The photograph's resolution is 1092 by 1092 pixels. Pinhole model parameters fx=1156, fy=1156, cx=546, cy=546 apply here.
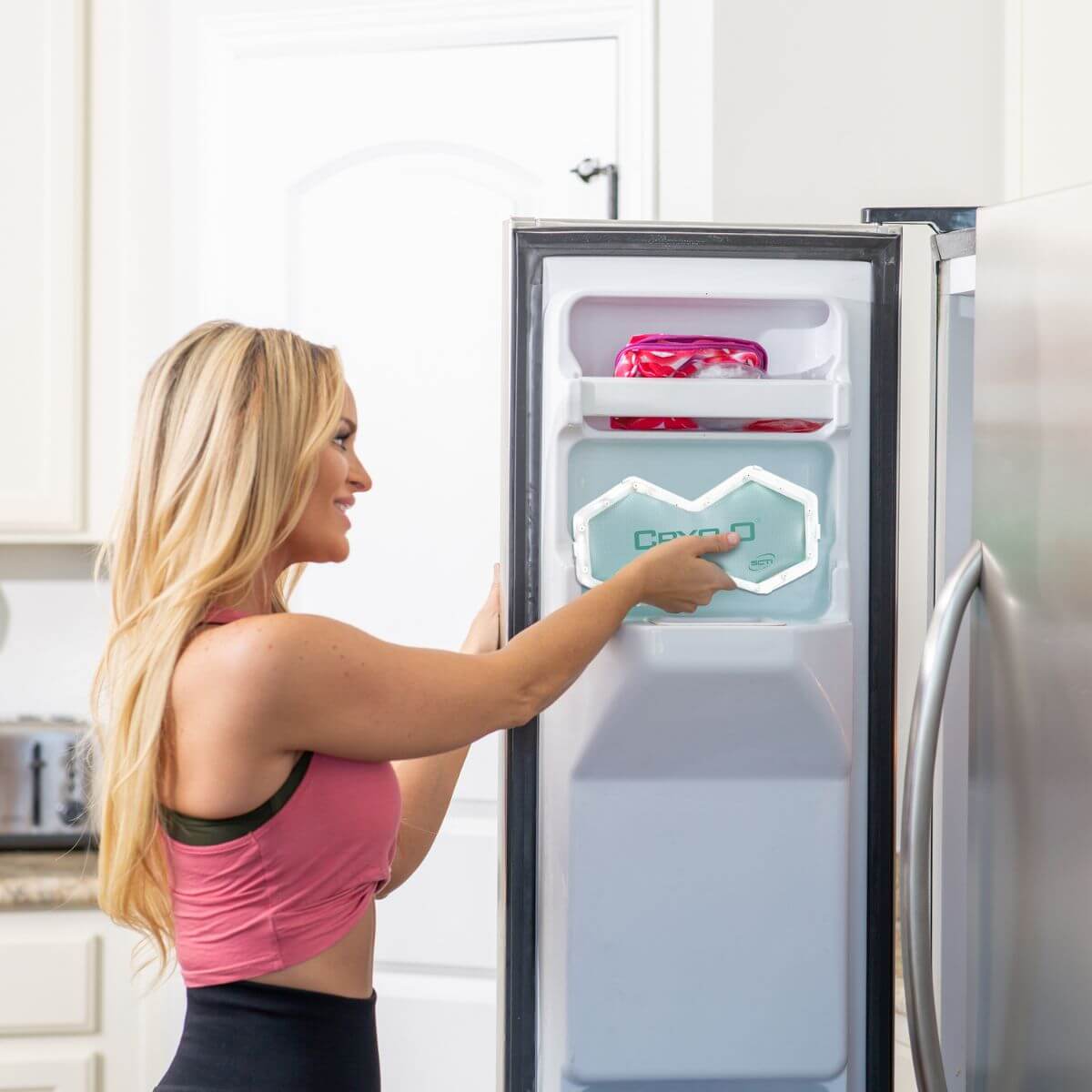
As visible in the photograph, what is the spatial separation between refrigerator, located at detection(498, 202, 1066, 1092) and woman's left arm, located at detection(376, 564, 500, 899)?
17 centimetres

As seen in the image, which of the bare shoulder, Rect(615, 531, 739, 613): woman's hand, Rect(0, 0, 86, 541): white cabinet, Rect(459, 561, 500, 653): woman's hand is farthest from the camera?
Rect(0, 0, 86, 541): white cabinet

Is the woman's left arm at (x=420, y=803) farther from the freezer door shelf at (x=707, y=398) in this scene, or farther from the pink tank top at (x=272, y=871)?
the freezer door shelf at (x=707, y=398)

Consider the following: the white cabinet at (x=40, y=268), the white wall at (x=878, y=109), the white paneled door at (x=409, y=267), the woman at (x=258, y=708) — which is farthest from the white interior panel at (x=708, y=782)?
the white cabinet at (x=40, y=268)

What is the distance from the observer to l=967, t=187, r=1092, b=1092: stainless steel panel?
0.86 metres

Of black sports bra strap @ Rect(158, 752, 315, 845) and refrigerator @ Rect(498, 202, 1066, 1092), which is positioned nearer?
black sports bra strap @ Rect(158, 752, 315, 845)

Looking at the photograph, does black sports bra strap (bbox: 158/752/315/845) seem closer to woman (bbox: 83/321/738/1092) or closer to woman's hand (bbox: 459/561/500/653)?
woman (bbox: 83/321/738/1092)

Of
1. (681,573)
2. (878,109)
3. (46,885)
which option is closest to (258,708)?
(681,573)

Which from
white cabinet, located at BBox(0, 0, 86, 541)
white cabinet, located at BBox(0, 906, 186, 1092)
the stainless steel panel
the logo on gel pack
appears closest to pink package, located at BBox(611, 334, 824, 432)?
the logo on gel pack

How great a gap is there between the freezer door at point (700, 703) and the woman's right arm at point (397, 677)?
6 cm

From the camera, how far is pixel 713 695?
1.13 meters

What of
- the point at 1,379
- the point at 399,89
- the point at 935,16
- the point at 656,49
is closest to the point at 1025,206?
the point at 935,16

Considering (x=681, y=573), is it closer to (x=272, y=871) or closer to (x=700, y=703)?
(x=700, y=703)

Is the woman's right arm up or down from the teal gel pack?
down

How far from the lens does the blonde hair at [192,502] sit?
1.02 m
